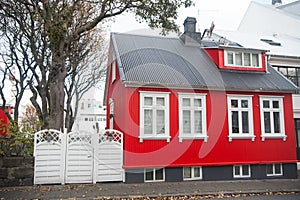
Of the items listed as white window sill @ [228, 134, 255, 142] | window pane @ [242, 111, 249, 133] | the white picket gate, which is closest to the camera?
the white picket gate

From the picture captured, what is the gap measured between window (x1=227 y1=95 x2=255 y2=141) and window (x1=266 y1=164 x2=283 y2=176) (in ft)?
5.37

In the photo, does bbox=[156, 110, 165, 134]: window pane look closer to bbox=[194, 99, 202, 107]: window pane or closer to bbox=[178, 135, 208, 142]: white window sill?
bbox=[178, 135, 208, 142]: white window sill

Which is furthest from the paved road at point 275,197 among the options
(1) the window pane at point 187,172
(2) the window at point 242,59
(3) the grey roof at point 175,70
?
(2) the window at point 242,59

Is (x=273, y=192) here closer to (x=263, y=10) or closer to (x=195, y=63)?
(x=195, y=63)

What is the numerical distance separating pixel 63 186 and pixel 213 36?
13.9 meters

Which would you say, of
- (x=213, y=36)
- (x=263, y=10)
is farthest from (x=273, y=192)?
(x=263, y=10)

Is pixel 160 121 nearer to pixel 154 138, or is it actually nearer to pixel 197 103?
pixel 154 138

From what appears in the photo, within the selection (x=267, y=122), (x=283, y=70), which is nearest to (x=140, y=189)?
(x=267, y=122)

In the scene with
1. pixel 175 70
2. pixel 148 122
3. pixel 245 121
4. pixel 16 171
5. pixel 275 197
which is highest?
pixel 175 70

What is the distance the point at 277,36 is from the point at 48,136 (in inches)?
725

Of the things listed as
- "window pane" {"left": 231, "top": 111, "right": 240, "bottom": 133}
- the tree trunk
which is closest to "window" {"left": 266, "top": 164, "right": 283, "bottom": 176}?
"window pane" {"left": 231, "top": 111, "right": 240, "bottom": 133}

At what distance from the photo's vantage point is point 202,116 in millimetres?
12375

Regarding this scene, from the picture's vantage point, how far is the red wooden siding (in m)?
11.4

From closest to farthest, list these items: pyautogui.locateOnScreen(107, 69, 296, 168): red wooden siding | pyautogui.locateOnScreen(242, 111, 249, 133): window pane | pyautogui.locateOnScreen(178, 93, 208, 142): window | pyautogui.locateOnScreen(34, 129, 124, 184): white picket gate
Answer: pyautogui.locateOnScreen(34, 129, 124, 184): white picket gate, pyautogui.locateOnScreen(107, 69, 296, 168): red wooden siding, pyautogui.locateOnScreen(178, 93, 208, 142): window, pyautogui.locateOnScreen(242, 111, 249, 133): window pane
